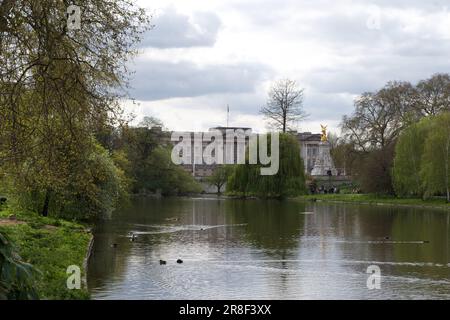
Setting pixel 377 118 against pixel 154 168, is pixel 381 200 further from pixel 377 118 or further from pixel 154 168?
pixel 154 168

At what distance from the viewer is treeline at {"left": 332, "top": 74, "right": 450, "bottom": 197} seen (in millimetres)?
59531

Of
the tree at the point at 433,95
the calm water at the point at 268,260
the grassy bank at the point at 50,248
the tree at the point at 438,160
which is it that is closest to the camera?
the grassy bank at the point at 50,248

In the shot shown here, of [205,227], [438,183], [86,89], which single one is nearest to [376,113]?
[438,183]

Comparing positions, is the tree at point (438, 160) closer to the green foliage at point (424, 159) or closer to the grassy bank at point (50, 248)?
the green foliage at point (424, 159)

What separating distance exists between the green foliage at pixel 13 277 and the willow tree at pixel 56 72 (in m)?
6.39

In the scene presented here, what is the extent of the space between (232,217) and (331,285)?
2694 centimetres

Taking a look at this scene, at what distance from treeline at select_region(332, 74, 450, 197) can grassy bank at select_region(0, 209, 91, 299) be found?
37307mm

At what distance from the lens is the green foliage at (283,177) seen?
239ft

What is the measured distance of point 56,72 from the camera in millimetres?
16594

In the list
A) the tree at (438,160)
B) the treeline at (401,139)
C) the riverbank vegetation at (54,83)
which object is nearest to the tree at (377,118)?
the treeline at (401,139)

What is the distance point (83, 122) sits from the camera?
17.7 meters

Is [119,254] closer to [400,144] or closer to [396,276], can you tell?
[396,276]
